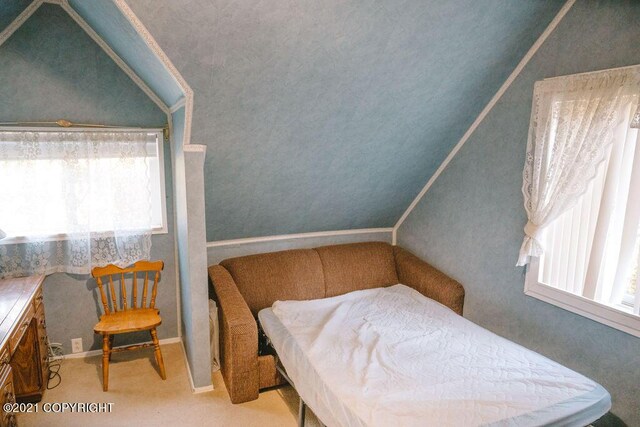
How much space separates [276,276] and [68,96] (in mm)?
2000

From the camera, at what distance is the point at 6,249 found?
2809 millimetres

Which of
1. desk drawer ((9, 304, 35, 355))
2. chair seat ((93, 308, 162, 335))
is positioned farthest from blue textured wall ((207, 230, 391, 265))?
desk drawer ((9, 304, 35, 355))

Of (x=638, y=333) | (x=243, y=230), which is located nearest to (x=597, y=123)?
(x=638, y=333)

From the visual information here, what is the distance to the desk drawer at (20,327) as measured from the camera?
1963 mm

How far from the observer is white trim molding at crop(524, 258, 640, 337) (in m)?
1.98

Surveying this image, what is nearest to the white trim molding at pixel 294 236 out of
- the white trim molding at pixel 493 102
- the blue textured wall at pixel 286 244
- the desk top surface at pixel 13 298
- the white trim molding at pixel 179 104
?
the blue textured wall at pixel 286 244

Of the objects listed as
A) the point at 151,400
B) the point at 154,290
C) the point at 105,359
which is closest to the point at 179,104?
the point at 154,290

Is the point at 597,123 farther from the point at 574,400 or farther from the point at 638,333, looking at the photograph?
the point at 574,400

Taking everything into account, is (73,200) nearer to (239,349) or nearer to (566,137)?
(239,349)

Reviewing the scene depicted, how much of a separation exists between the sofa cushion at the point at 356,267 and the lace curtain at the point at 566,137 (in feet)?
4.31

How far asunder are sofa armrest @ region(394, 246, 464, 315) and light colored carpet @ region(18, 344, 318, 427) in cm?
133

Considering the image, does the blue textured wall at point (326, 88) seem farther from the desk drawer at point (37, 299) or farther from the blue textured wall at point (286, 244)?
the desk drawer at point (37, 299)

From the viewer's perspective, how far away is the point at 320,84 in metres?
2.30

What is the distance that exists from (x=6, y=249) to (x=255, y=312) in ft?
5.92
